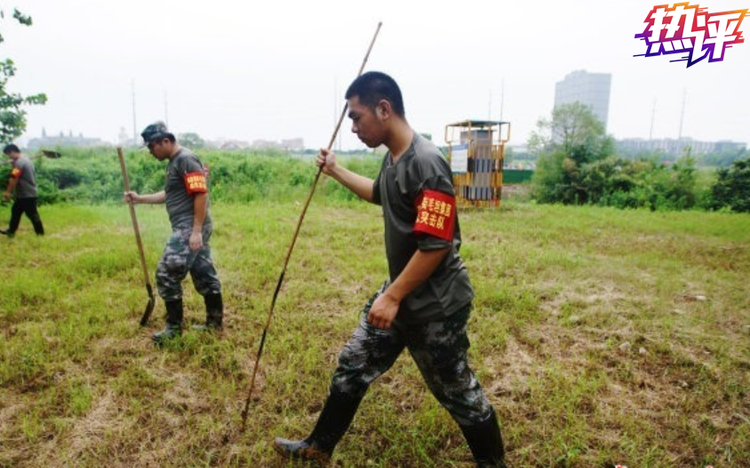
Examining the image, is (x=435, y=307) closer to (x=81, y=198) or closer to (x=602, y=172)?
(x=81, y=198)

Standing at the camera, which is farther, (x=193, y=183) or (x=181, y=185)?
(x=181, y=185)

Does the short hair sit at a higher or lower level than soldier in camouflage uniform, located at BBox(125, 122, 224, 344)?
higher

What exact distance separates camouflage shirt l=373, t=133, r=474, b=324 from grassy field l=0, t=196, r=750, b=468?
107 centimetres

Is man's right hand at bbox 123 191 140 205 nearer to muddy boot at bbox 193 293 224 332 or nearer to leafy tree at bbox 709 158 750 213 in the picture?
muddy boot at bbox 193 293 224 332

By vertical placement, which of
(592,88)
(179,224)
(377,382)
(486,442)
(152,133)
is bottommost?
(377,382)

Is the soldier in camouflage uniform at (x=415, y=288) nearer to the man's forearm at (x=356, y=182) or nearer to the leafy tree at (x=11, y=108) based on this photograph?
the man's forearm at (x=356, y=182)

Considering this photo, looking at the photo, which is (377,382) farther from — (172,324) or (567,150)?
(567,150)

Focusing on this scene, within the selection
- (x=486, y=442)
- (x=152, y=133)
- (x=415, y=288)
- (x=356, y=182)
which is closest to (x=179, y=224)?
(x=152, y=133)

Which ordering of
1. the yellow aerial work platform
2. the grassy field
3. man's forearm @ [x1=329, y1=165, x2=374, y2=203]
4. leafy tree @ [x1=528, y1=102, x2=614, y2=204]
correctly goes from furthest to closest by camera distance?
leafy tree @ [x1=528, y1=102, x2=614, y2=204]
the yellow aerial work platform
the grassy field
man's forearm @ [x1=329, y1=165, x2=374, y2=203]

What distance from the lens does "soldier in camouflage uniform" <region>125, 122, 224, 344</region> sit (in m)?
3.76

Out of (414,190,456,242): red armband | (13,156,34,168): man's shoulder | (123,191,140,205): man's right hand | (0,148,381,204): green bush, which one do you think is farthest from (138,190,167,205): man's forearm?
(0,148,381,204): green bush

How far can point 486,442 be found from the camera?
2.21 m

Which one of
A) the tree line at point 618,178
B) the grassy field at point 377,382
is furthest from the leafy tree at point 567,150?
the grassy field at point 377,382

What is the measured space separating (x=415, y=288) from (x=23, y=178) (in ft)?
28.7
